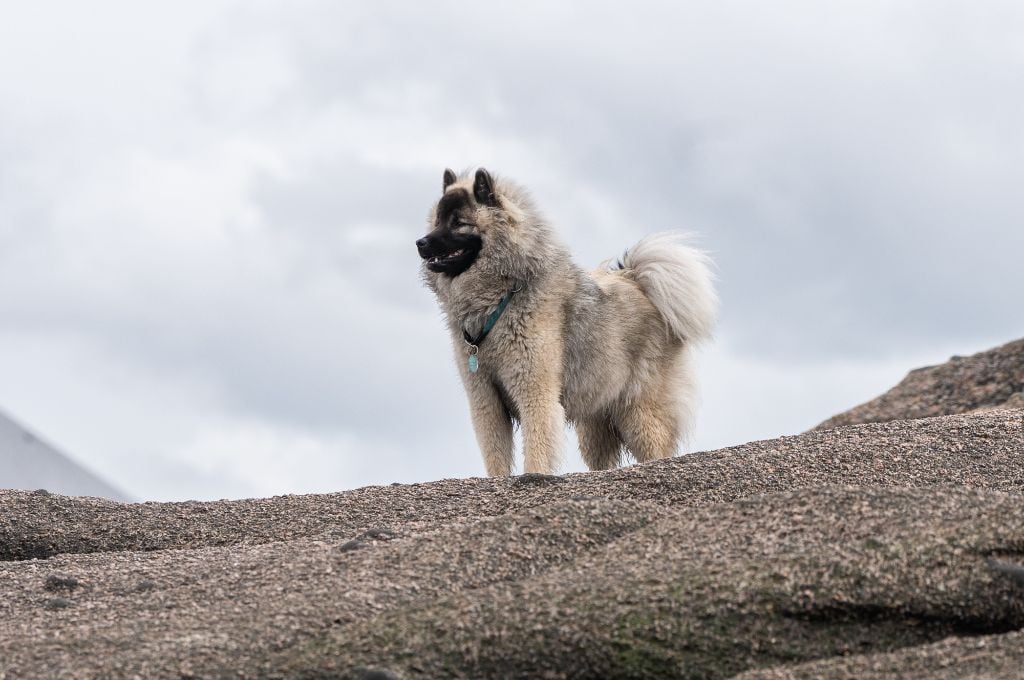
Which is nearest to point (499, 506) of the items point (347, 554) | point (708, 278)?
point (347, 554)

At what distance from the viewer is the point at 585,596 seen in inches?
211

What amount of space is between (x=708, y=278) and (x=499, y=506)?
170 inches

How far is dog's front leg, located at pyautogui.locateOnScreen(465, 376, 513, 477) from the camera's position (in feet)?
34.1

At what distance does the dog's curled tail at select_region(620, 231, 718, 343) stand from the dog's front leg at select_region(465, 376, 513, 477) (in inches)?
70.1

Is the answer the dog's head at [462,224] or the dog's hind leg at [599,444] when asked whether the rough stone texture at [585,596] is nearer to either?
the dog's head at [462,224]

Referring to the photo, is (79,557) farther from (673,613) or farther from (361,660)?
(673,613)

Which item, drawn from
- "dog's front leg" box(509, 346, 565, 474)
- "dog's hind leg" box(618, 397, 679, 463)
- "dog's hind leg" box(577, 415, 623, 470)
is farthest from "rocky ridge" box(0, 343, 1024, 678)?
"dog's hind leg" box(577, 415, 623, 470)

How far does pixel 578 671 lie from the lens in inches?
199

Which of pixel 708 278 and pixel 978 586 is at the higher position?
pixel 708 278

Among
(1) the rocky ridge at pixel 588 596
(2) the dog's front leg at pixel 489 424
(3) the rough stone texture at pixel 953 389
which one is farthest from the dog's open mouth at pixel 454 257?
(3) the rough stone texture at pixel 953 389

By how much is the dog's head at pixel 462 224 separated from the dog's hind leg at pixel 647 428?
1.92 m

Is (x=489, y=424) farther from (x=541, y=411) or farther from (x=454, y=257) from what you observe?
(x=454, y=257)

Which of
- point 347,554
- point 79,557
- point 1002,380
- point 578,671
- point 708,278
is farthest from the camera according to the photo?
point 1002,380

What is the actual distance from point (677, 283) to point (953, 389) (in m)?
8.41
